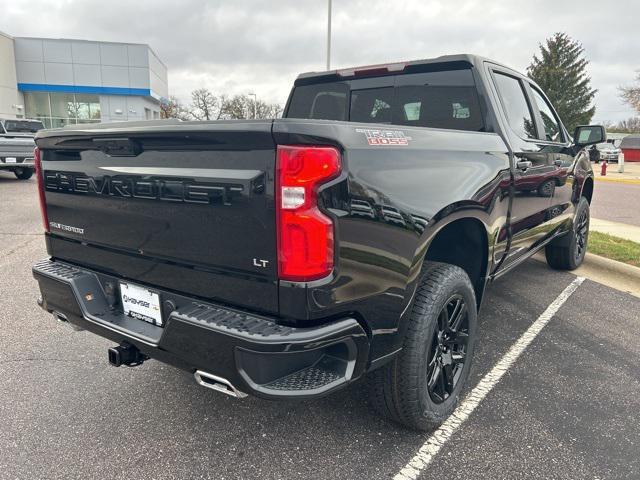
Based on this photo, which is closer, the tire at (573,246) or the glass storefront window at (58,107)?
the tire at (573,246)

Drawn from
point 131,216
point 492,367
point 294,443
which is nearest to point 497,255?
point 492,367

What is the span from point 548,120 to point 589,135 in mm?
606

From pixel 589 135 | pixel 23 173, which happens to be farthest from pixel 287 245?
pixel 23 173

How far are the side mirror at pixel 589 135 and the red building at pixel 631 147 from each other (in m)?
34.2

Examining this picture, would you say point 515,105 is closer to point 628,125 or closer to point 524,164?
point 524,164

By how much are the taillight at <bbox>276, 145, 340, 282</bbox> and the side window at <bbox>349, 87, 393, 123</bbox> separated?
1.91 m

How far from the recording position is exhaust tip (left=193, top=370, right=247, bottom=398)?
1.86 metres

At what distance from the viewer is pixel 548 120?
13.9 feet

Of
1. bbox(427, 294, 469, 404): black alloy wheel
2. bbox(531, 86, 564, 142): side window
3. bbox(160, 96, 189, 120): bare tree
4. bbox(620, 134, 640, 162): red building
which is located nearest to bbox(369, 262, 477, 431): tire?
bbox(427, 294, 469, 404): black alloy wheel

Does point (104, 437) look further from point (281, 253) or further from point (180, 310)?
point (281, 253)

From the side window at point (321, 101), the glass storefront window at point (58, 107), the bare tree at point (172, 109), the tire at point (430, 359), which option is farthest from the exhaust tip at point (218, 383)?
the bare tree at point (172, 109)

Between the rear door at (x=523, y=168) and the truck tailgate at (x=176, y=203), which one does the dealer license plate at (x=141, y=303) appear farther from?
the rear door at (x=523, y=168)

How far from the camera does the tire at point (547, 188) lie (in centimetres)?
368

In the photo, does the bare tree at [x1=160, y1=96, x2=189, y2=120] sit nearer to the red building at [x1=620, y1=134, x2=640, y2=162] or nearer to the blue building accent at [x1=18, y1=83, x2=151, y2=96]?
the blue building accent at [x1=18, y1=83, x2=151, y2=96]
